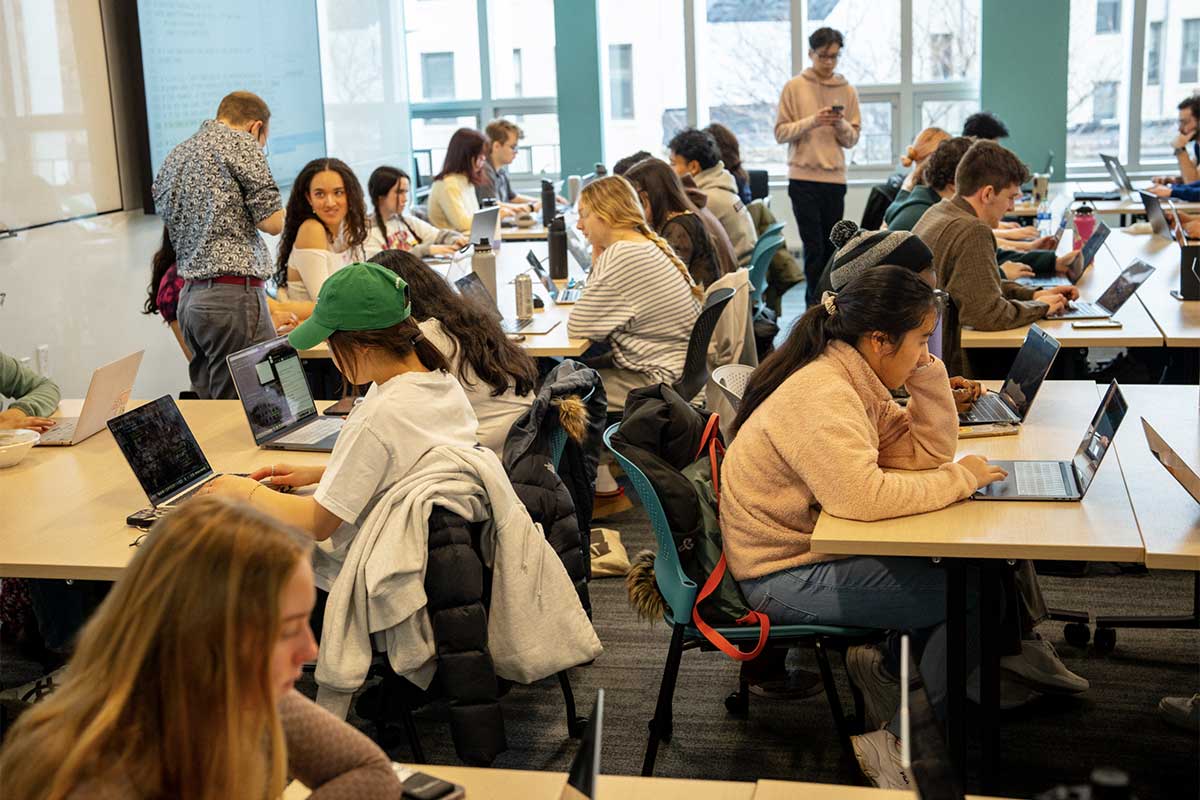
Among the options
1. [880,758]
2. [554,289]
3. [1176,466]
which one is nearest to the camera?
[1176,466]

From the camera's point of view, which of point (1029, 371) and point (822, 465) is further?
point (1029, 371)

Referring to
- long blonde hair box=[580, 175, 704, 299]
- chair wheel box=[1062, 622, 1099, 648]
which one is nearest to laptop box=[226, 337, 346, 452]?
long blonde hair box=[580, 175, 704, 299]

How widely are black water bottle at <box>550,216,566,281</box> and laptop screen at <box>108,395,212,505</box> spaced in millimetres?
2816

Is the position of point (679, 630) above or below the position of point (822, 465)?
below

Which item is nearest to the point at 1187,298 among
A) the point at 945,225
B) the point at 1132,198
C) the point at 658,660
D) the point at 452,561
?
the point at 945,225

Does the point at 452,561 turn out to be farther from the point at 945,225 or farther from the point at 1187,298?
the point at 1187,298

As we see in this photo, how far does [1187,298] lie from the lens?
14.5 feet

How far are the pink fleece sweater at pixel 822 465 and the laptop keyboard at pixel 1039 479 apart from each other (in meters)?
0.14

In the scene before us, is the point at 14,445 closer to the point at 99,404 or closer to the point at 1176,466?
the point at 99,404

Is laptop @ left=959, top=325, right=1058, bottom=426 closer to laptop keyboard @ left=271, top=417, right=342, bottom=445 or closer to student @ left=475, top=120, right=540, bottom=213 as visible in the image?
laptop keyboard @ left=271, top=417, right=342, bottom=445

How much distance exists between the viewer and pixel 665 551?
2742 millimetres

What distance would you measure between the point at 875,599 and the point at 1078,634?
3.95 feet

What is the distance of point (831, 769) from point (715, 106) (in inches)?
329

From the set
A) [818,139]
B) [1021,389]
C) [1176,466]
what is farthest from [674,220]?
[818,139]
